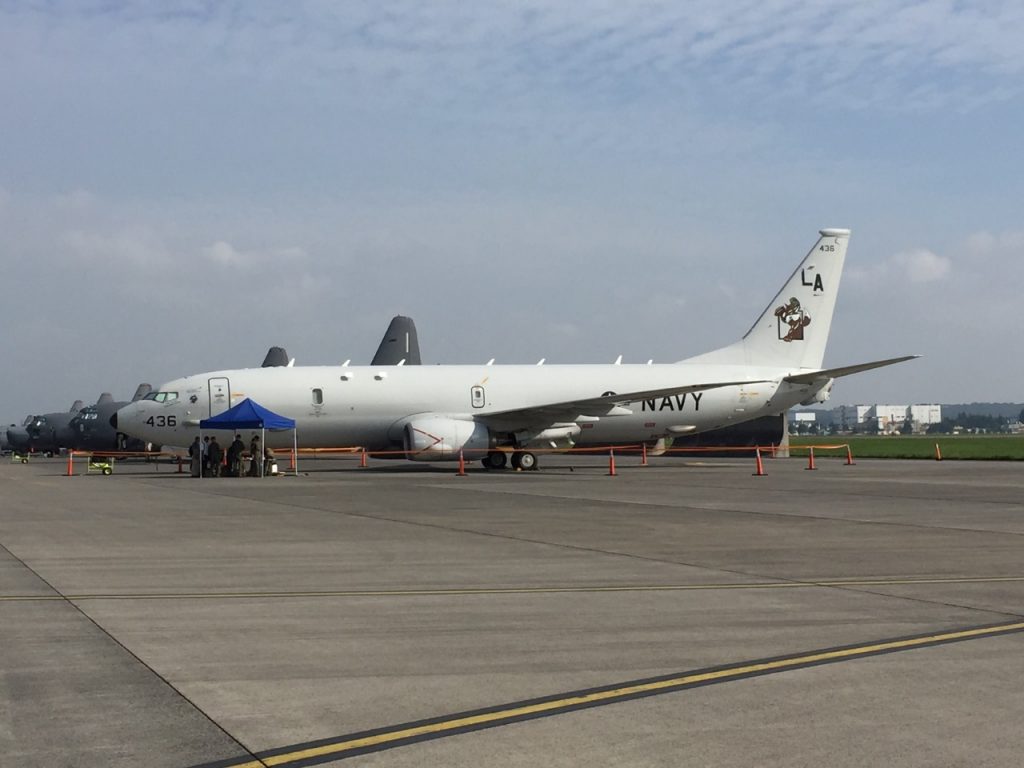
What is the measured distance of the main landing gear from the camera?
135 feet

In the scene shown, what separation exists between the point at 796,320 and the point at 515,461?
469 inches

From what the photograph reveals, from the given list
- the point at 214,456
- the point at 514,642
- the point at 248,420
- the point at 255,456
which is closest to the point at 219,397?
the point at 248,420

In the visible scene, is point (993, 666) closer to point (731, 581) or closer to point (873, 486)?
point (731, 581)

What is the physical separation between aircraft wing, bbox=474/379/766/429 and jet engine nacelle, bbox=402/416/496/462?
1150 millimetres

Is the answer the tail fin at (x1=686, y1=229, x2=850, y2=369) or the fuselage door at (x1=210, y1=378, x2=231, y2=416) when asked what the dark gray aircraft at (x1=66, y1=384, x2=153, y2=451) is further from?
the tail fin at (x1=686, y1=229, x2=850, y2=369)

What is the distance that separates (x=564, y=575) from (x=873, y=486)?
17880mm

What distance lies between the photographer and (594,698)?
6.50 metres

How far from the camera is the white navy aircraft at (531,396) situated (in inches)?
1560

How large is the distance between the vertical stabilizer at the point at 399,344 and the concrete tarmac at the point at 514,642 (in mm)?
59807

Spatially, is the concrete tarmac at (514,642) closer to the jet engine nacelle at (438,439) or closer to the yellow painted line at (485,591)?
the yellow painted line at (485,591)

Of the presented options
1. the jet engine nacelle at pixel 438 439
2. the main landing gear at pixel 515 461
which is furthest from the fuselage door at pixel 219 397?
the main landing gear at pixel 515 461

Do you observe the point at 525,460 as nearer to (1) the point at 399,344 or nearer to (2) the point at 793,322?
(2) the point at 793,322

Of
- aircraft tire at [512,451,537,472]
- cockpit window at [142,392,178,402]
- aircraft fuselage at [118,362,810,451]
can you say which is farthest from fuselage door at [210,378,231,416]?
aircraft tire at [512,451,537,472]

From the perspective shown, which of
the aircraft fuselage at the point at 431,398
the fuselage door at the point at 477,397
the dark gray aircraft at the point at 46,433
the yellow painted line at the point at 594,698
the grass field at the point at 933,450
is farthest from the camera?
the dark gray aircraft at the point at 46,433
